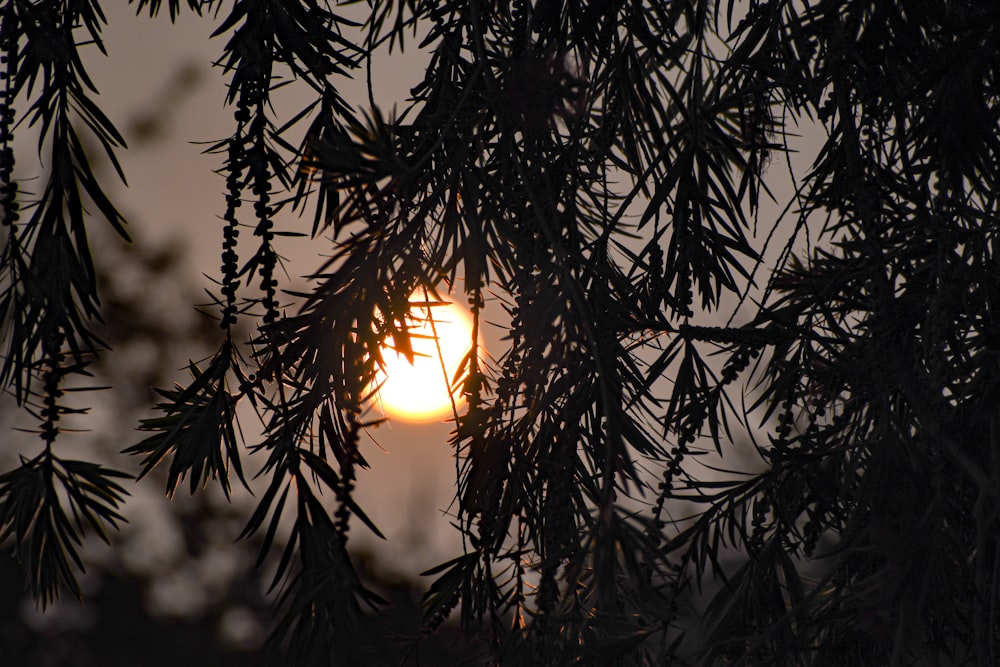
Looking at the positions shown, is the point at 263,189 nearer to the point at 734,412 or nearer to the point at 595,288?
the point at 595,288

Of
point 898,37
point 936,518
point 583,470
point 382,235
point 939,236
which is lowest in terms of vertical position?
point 936,518

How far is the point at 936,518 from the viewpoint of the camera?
0.85 metres

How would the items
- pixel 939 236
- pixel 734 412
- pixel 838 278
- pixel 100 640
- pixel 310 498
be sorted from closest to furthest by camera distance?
pixel 310 498 → pixel 939 236 → pixel 838 278 → pixel 734 412 → pixel 100 640

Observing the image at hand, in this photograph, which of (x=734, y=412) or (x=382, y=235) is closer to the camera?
(x=382, y=235)

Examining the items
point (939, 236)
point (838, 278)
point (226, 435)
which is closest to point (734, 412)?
point (838, 278)

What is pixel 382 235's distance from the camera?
2.99ft

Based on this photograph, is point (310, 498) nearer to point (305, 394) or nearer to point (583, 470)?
point (305, 394)

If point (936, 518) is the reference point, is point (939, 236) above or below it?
above

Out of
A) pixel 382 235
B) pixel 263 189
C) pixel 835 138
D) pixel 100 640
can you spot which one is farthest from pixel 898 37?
pixel 100 640

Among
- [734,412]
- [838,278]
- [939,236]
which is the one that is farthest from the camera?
[734,412]

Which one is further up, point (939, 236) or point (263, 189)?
point (263, 189)

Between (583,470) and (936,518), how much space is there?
426mm

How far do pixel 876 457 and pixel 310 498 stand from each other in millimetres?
609

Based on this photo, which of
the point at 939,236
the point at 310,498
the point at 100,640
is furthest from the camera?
the point at 100,640
